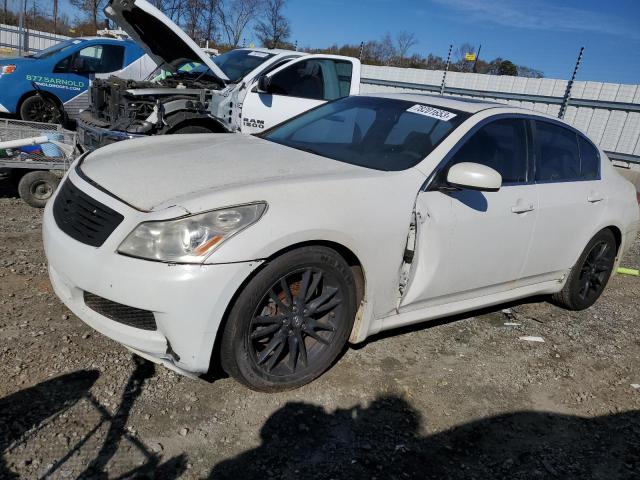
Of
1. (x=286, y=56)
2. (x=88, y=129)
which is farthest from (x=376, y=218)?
(x=286, y=56)

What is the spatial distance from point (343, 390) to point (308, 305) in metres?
0.56

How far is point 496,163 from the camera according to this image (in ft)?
11.7

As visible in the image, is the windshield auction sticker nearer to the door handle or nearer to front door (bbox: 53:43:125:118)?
the door handle

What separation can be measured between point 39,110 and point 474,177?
8572 millimetres

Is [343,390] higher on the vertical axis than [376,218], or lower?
lower

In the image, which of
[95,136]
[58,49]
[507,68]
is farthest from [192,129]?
[507,68]

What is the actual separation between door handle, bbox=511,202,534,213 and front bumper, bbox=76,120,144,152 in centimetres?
402

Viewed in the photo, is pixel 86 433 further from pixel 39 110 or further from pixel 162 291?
pixel 39 110

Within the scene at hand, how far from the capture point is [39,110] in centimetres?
917

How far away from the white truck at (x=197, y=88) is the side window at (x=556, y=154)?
11.3 ft

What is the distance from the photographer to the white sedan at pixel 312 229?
243cm

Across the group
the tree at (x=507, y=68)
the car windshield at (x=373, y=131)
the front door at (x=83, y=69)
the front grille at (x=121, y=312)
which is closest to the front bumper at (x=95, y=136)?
the car windshield at (x=373, y=131)

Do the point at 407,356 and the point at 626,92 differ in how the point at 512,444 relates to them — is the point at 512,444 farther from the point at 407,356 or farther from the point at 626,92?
the point at 626,92

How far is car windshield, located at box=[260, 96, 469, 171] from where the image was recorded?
10.8ft
